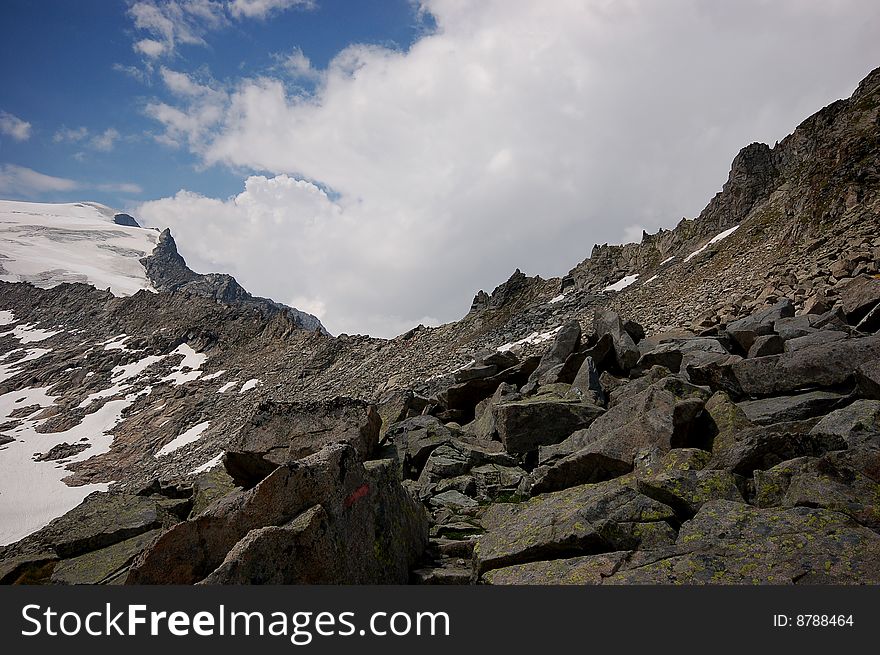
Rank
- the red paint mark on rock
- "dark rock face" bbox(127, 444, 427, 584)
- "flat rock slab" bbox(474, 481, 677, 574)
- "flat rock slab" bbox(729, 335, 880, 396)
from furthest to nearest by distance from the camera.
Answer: "flat rock slab" bbox(729, 335, 880, 396) < the red paint mark on rock < "flat rock slab" bbox(474, 481, 677, 574) < "dark rock face" bbox(127, 444, 427, 584)

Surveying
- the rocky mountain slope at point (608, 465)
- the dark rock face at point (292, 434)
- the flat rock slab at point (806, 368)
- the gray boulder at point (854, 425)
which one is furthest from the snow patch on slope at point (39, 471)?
the gray boulder at point (854, 425)

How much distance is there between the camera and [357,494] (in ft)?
24.5

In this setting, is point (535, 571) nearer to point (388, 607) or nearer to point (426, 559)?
point (388, 607)

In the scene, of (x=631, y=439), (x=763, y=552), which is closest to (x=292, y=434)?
(x=631, y=439)

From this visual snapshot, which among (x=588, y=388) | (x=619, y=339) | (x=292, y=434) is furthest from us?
(x=619, y=339)

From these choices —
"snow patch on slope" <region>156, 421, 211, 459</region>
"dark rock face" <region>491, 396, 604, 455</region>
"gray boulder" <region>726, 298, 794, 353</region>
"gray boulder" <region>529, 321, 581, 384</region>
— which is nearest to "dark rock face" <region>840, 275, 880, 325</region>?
"gray boulder" <region>726, 298, 794, 353</region>

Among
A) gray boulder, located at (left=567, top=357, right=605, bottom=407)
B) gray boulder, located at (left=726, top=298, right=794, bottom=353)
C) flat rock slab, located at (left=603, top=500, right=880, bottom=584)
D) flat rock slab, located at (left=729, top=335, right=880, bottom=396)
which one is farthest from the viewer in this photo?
gray boulder, located at (left=726, top=298, right=794, bottom=353)

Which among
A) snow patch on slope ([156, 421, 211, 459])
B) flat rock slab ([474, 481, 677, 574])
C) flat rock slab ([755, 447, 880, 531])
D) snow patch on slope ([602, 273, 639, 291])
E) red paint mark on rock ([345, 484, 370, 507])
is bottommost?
flat rock slab ([474, 481, 677, 574])

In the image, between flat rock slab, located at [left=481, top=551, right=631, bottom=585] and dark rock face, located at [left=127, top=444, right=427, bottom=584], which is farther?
dark rock face, located at [left=127, top=444, right=427, bottom=584]

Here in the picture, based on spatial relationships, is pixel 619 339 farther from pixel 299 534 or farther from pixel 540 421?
pixel 299 534

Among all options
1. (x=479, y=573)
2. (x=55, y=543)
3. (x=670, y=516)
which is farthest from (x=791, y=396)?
(x=55, y=543)

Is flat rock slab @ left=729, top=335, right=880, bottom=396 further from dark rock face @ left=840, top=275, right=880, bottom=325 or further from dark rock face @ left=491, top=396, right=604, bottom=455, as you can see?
dark rock face @ left=840, top=275, right=880, bottom=325

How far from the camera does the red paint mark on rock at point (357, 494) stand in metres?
7.25

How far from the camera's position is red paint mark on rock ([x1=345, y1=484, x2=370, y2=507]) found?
7252 mm
